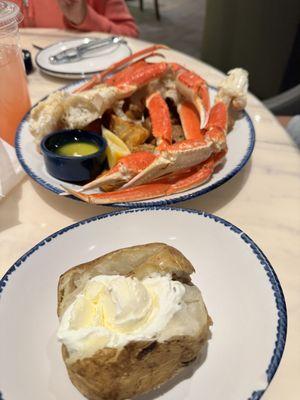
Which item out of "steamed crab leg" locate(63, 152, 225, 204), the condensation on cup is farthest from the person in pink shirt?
"steamed crab leg" locate(63, 152, 225, 204)

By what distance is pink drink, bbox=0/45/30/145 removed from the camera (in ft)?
3.89

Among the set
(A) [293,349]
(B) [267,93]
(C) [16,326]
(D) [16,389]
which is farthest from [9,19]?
(B) [267,93]

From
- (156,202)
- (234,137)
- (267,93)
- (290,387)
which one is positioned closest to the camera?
(290,387)

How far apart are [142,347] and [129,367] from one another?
0.11 feet

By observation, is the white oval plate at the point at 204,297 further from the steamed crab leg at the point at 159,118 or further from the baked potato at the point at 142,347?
the steamed crab leg at the point at 159,118

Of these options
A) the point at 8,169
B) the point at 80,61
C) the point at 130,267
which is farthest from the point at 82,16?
the point at 130,267

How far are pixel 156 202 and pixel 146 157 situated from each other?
0.15 m

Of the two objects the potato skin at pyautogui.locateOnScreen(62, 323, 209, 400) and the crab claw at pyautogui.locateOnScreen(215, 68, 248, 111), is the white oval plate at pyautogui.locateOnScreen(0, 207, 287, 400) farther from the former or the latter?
the crab claw at pyautogui.locateOnScreen(215, 68, 248, 111)

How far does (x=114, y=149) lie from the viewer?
45.7 inches

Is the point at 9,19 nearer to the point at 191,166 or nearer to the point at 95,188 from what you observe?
the point at 95,188

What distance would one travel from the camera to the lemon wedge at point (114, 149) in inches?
45.1

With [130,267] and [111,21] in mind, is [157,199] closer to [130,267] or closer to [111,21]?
[130,267]

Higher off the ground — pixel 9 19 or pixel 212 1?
pixel 9 19

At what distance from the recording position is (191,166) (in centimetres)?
109
